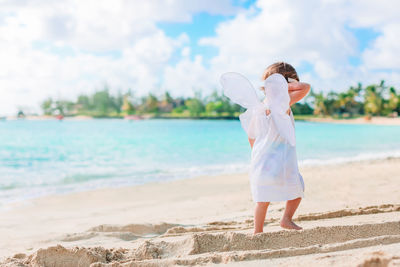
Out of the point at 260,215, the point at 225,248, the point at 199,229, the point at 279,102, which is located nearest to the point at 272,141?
the point at 279,102

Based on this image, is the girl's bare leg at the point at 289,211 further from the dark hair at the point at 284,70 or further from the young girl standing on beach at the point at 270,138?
the dark hair at the point at 284,70

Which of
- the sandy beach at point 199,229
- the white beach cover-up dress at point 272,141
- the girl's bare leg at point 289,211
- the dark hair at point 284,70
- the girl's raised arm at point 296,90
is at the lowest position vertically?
the sandy beach at point 199,229

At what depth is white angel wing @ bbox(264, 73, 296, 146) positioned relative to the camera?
287cm

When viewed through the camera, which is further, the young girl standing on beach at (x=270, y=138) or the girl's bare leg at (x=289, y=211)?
the girl's bare leg at (x=289, y=211)

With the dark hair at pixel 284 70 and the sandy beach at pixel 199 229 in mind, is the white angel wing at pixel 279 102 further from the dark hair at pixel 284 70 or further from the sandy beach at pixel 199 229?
the sandy beach at pixel 199 229

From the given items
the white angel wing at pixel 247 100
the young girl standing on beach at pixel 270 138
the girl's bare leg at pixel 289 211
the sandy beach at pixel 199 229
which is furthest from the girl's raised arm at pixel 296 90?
the sandy beach at pixel 199 229

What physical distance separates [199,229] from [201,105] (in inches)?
4726

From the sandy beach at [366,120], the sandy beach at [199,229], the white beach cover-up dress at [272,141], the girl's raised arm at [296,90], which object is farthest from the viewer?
the sandy beach at [366,120]

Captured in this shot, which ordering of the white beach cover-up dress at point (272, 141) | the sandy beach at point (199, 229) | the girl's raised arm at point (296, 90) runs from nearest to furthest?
the sandy beach at point (199, 229), the white beach cover-up dress at point (272, 141), the girl's raised arm at point (296, 90)

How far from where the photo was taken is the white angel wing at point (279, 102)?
287cm

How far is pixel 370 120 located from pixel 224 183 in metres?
71.2

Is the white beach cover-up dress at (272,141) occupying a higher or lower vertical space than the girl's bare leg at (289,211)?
higher

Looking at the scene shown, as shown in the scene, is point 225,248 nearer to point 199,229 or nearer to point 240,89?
point 240,89

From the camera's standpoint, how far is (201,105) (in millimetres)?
123562
